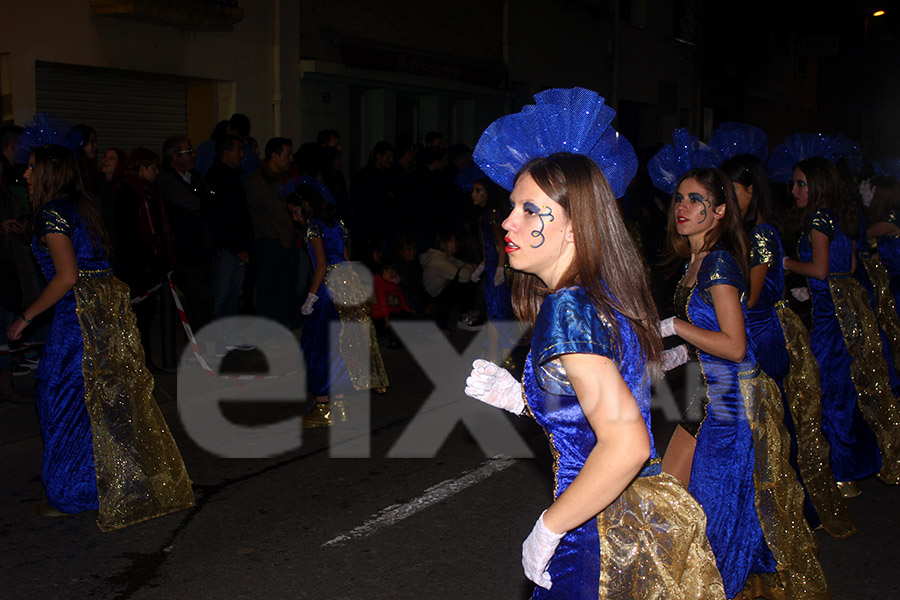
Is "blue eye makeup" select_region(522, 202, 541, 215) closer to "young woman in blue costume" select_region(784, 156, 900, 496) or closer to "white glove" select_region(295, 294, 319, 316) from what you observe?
"young woman in blue costume" select_region(784, 156, 900, 496)

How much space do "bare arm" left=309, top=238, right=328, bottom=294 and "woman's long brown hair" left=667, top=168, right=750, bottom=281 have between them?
3.23m

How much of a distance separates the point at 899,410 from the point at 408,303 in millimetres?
6248

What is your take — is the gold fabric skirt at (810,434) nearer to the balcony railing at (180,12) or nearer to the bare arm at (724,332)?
the bare arm at (724,332)

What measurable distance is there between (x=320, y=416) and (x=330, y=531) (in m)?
2.15

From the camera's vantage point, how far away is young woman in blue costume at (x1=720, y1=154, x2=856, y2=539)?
4434mm

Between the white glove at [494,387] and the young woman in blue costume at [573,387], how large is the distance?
0.71 ft

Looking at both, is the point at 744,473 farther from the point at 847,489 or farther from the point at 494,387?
the point at 847,489

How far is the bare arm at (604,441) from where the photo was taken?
83.0 inches

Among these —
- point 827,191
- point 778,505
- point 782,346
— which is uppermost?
point 827,191

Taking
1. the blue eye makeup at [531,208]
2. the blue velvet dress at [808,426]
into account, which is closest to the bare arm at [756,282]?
the blue velvet dress at [808,426]

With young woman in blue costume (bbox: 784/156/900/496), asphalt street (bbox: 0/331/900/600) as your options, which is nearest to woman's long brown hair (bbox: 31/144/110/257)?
asphalt street (bbox: 0/331/900/600)

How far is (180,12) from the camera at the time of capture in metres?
11.5

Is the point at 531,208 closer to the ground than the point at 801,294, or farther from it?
farther from it

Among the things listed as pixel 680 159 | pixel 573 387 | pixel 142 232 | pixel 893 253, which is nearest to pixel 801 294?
pixel 893 253
